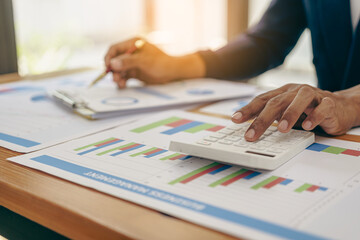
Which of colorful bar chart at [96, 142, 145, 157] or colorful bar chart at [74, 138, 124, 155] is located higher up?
colorful bar chart at [74, 138, 124, 155]

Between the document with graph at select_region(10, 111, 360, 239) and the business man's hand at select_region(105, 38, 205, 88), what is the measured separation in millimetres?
375

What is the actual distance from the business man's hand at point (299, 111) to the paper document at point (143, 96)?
270mm

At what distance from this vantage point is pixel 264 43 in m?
1.26

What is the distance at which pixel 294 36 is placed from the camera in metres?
1.30

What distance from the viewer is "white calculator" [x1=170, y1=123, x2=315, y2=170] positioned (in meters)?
0.53

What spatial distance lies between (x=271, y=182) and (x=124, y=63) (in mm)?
634

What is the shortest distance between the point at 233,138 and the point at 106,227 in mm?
245

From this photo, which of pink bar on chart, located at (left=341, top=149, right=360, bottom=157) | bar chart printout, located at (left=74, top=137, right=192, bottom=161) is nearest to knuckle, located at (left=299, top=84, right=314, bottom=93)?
pink bar on chart, located at (left=341, top=149, right=360, bottom=157)

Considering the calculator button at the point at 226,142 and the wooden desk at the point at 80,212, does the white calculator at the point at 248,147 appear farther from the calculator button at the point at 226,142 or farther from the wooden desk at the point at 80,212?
the wooden desk at the point at 80,212

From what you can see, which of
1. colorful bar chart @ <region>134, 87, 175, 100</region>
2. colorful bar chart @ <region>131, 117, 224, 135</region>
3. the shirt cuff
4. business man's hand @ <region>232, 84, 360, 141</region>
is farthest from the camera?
the shirt cuff

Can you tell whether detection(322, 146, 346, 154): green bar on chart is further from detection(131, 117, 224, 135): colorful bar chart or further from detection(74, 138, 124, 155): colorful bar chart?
detection(74, 138, 124, 155): colorful bar chart

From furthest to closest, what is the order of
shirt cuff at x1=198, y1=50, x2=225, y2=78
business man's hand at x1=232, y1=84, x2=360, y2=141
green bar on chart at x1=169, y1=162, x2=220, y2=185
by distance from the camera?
1. shirt cuff at x1=198, y1=50, x2=225, y2=78
2. business man's hand at x1=232, y1=84, x2=360, y2=141
3. green bar on chart at x1=169, y1=162, x2=220, y2=185

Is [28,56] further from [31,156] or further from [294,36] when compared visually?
[31,156]

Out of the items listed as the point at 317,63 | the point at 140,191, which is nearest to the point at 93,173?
the point at 140,191
